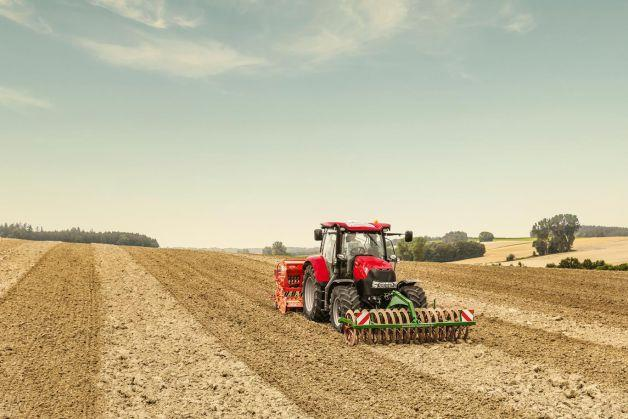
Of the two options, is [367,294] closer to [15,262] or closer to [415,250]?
[15,262]

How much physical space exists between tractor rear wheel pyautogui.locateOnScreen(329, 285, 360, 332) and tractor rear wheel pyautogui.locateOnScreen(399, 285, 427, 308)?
3.16 ft

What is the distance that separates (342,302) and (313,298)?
5.49ft

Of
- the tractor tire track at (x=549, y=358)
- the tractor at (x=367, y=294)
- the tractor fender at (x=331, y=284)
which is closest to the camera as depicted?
the tractor tire track at (x=549, y=358)

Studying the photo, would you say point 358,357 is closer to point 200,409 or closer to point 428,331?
point 428,331

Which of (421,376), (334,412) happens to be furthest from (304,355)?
(334,412)

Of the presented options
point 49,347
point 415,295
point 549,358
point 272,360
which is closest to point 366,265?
point 415,295

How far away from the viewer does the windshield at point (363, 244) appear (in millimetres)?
10789

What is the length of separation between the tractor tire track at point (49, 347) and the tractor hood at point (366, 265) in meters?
4.70

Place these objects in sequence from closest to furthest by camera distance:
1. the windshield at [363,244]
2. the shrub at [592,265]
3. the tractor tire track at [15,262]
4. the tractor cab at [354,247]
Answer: the tractor cab at [354,247] → the windshield at [363,244] → the tractor tire track at [15,262] → the shrub at [592,265]

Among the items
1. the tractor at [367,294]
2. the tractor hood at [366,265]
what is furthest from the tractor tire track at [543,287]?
the tractor hood at [366,265]

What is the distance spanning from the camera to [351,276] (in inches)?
419

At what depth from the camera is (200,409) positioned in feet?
20.8

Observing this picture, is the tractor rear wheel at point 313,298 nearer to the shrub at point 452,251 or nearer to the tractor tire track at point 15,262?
the tractor tire track at point 15,262

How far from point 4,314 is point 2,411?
6350mm
